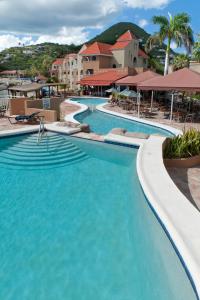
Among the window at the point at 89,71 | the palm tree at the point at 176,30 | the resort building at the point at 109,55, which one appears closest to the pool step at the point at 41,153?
the palm tree at the point at 176,30

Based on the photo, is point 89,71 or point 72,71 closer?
point 89,71

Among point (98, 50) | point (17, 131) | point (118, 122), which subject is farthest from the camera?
point (98, 50)

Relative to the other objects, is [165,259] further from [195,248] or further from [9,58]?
[9,58]

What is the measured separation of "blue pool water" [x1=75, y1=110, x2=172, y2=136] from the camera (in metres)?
18.9

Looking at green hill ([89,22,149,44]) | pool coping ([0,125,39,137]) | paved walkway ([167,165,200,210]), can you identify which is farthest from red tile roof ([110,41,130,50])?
green hill ([89,22,149,44])

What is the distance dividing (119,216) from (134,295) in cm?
282

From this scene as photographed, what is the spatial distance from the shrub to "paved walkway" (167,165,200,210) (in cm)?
83

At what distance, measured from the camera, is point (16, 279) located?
5.31 meters

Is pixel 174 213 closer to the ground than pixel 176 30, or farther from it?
closer to the ground

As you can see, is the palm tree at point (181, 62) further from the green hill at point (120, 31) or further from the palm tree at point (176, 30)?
the green hill at point (120, 31)

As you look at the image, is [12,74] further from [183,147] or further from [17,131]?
[183,147]

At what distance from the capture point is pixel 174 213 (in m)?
6.38

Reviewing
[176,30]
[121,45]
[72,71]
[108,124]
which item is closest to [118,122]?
[108,124]

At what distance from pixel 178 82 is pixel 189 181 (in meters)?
13.5
